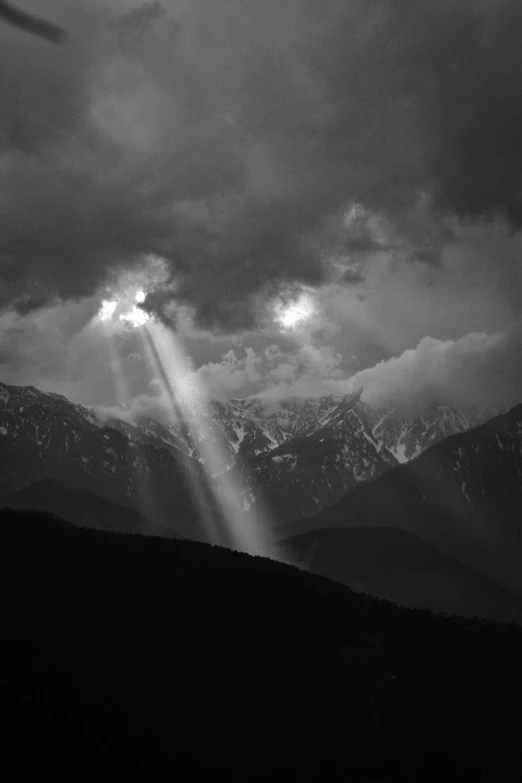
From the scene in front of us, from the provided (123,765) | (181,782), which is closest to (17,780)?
(123,765)

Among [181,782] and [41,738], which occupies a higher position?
[41,738]

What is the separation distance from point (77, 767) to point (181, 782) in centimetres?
2625

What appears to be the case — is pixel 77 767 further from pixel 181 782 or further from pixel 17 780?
pixel 181 782

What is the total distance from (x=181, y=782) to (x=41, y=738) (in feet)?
121

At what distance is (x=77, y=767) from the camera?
19475 centimetres

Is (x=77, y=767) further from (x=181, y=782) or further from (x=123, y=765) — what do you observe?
(x=181, y=782)

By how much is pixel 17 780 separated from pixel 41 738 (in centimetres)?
1156

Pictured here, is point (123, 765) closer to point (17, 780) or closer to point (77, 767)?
point (77, 767)

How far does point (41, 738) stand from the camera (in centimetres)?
19900

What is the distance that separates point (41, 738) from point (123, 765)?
2177 cm

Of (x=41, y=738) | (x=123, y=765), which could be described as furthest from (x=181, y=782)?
(x=41, y=738)

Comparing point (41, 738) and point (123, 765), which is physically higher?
point (41, 738)

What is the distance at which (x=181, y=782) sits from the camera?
199000mm

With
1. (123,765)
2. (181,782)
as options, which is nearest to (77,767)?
(123,765)
